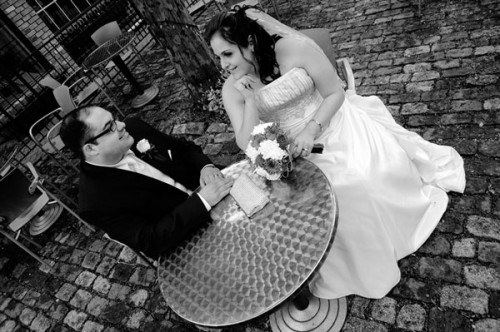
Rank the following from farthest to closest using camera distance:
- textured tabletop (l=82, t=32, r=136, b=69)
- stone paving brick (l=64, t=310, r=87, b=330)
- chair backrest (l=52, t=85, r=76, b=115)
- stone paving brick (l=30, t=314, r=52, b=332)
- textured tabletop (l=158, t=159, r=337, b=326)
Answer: textured tabletop (l=82, t=32, r=136, b=69)
chair backrest (l=52, t=85, r=76, b=115)
stone paving brick (l=30, t=314, r=52, b=332)
stone paving brick (l=64, t=310, r=87, b=330)
textured tabletop (l=158, t=159, r=337, b=326)

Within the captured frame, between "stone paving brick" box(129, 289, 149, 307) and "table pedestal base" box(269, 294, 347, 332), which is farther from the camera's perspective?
"stone paving brick" box(129, 289, 149, 307)

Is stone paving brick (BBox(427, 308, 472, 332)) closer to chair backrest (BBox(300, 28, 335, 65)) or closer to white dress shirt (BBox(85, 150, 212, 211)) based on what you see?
white dress shirt (BBox(85, 150, 212, 211))

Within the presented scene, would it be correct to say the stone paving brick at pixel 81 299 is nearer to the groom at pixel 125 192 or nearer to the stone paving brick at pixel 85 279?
the stone paving brick at pixel 85 279

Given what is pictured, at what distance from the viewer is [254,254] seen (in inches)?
76.5

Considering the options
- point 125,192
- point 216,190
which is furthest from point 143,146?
point 216,190

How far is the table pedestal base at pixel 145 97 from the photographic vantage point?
6762 mm

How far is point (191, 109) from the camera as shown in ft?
19.0

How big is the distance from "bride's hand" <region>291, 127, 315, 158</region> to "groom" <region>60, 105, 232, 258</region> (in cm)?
56

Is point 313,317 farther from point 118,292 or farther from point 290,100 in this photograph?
point 118,292

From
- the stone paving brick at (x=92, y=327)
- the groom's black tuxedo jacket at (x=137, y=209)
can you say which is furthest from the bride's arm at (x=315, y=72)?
the stone paving brick at (x=92, y=327)

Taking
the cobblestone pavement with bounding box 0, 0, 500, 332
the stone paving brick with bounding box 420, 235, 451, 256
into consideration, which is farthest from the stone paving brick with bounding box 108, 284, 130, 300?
the stone paving brick with bounding box 420, 235, 451, 256

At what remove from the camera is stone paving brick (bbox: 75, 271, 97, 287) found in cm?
388

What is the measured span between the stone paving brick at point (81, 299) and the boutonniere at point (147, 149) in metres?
2.14

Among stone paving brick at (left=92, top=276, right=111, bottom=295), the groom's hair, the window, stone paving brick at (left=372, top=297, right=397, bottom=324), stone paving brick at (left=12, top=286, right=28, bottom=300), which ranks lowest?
stone paving brick at (left=372, top=297, right=397, bottom=324)
